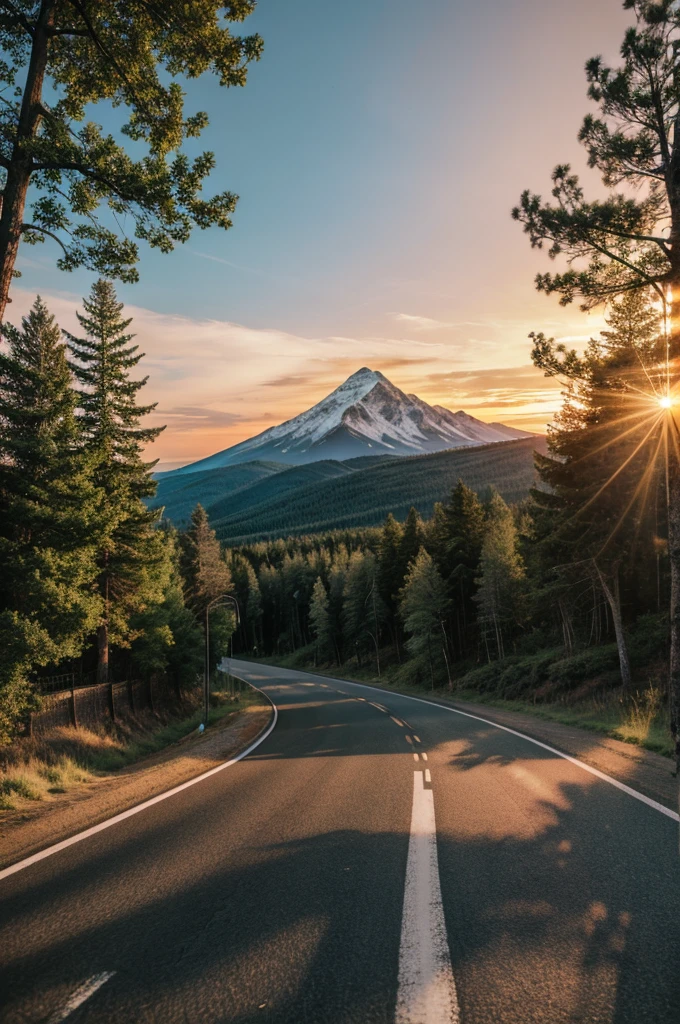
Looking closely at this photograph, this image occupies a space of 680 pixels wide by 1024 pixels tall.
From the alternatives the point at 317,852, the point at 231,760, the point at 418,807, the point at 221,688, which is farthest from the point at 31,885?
the point at 221,688

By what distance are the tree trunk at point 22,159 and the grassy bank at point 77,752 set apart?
809 cm

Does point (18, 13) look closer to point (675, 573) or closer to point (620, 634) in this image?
point (675, 573)

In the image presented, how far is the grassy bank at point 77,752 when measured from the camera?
36.4ft

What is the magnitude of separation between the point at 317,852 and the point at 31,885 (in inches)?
104

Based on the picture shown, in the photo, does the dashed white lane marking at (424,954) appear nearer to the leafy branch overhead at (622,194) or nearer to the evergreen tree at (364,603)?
the leafy branch overhead at (622,194)

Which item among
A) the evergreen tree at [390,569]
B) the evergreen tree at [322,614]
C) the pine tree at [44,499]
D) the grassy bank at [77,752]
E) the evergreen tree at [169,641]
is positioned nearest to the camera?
the grassy bank at [77,752]

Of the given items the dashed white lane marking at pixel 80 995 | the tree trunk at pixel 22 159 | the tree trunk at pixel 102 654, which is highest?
the tree trunk at pixel 22 159

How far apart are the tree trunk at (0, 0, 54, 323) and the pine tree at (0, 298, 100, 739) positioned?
1174cm

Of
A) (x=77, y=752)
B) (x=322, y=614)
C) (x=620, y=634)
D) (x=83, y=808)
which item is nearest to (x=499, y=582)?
(x=620, y=634)

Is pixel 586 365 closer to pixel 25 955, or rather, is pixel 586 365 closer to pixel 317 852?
pixel 317 852

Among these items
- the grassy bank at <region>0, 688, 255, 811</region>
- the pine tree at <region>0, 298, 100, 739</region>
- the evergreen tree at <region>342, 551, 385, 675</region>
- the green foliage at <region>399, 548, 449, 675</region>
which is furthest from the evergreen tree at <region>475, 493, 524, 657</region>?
the pine tree at <region>0, 298, 100, 739</region>

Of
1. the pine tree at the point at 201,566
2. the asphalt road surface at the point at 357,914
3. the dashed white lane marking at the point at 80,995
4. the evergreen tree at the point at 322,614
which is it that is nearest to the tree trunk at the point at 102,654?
the asphalt road surface at the point at 357,914

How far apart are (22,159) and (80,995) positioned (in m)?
9.73

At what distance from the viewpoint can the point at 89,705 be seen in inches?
920
